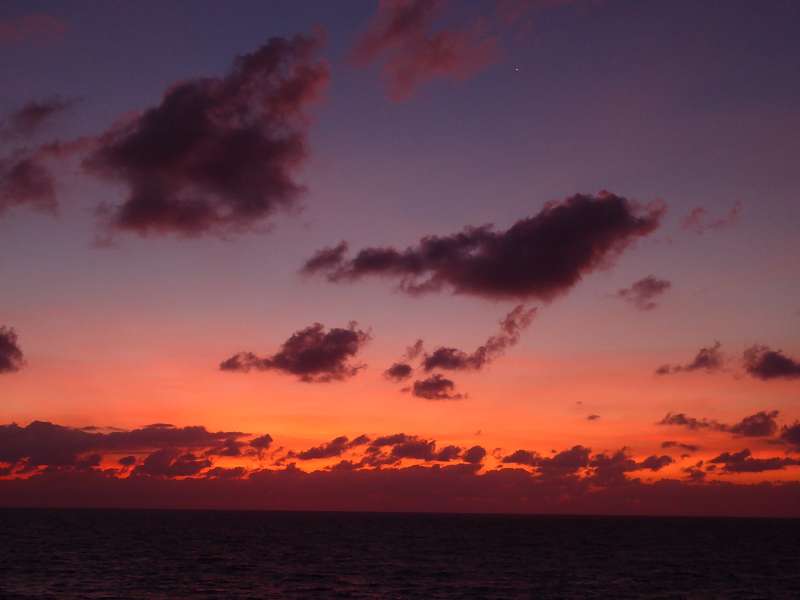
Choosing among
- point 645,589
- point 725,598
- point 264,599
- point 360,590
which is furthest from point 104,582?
point 725,598

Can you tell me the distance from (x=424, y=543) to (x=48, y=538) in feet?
284

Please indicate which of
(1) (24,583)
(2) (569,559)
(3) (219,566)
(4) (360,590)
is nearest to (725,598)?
(4) (360,590)

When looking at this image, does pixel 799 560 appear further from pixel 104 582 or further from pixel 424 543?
pixel 104 582

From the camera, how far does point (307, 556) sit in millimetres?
140500

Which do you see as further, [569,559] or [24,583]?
[569,559]

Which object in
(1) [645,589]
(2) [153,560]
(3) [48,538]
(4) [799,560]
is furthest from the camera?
(3) [48,538]

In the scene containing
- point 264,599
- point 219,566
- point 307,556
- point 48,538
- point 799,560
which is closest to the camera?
point 264,599

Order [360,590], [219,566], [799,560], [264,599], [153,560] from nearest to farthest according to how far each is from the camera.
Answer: [264,599]
[360,590]
[219,566]
[153,560]
[799,560]

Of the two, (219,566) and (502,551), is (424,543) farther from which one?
(219,566)

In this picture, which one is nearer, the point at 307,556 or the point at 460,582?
the point at 460,582

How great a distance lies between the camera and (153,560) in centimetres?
12588

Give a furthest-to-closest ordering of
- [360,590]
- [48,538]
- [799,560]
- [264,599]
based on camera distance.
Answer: [48,538], [799,560], [360,590], [264,599]

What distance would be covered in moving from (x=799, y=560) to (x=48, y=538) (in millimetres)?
161767

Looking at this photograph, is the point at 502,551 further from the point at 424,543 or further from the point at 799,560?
the point at 799,560
